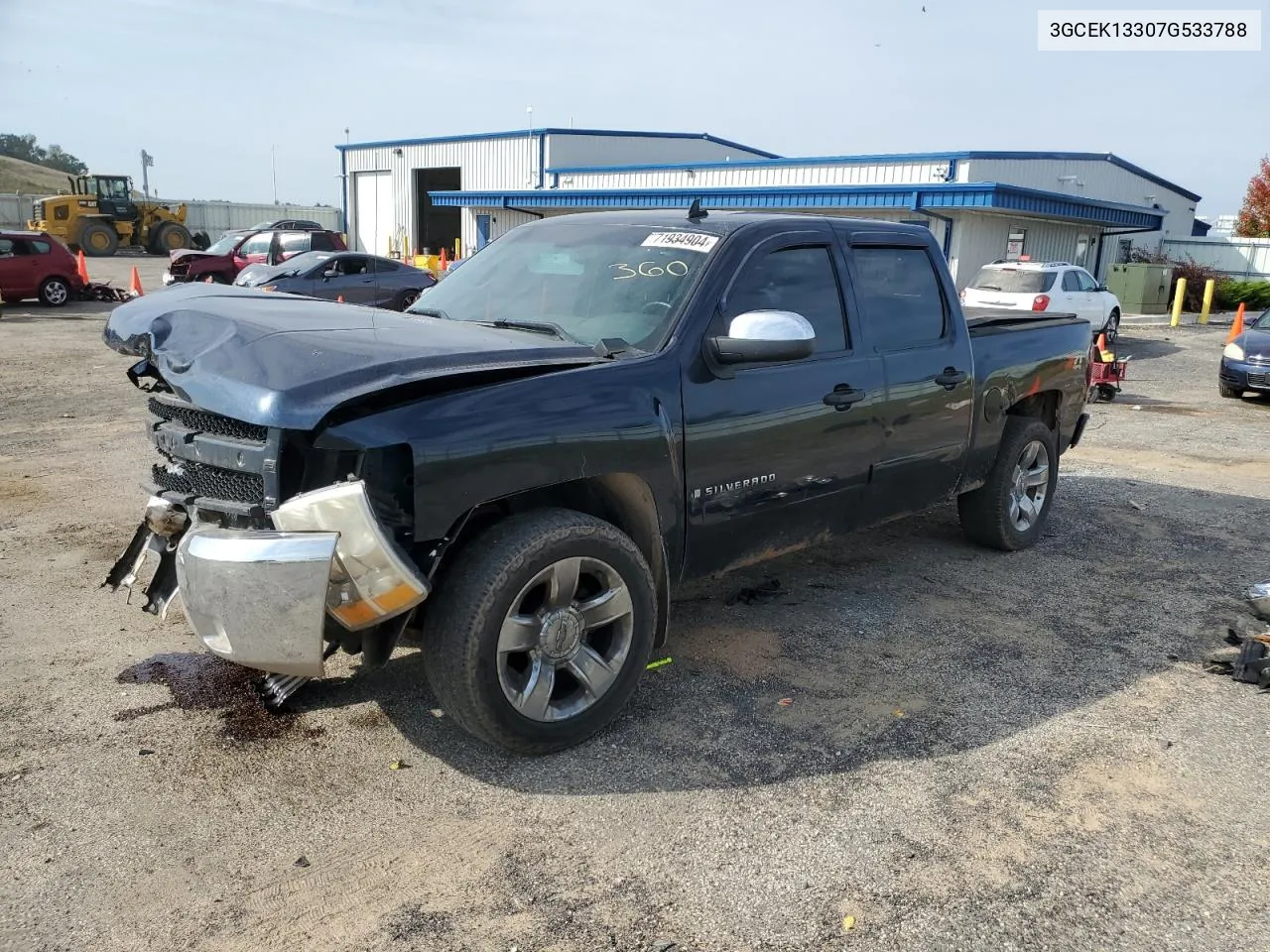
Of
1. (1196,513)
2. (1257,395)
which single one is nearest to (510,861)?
(1196,513)

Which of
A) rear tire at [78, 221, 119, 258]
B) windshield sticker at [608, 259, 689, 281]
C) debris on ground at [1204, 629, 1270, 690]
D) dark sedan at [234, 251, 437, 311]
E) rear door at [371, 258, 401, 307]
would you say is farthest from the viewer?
rear tire at [78, 221, 119, 258]

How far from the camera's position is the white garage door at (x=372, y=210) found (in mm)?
42594

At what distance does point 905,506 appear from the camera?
518 centimetres

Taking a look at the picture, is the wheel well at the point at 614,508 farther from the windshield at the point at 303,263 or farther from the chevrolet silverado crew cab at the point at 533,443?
the windshield at the point at 303,263

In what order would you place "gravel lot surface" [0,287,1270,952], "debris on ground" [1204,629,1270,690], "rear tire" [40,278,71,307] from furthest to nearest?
"rear tire" [40,278,71,307] → "debris on ground" [1204,629,1270,690] → "gravel lot surface" [0,287,1270,952]

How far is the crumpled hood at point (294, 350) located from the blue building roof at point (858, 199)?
12.8 metres

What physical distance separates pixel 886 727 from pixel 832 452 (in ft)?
4.12

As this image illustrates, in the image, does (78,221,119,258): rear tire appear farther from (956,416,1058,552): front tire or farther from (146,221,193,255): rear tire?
(956,416,1058,552): front tire

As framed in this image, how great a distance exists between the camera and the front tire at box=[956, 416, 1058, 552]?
601cm

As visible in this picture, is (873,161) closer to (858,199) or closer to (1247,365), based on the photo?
(858,199)

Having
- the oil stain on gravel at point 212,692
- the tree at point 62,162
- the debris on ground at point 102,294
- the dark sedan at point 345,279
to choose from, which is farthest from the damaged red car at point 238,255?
the tree at point 62,162

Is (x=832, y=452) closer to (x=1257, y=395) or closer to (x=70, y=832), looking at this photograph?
(x=70, y=832)

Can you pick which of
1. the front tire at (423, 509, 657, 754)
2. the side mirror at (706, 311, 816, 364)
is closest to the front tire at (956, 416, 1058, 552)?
the side mirror at (706, 311, 816, 364)

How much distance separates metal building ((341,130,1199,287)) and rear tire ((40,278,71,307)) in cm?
1360
